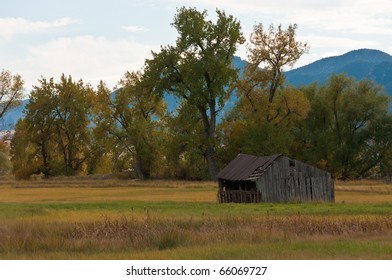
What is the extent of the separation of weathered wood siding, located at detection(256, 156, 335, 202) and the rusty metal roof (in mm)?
853

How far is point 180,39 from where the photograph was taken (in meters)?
82.4

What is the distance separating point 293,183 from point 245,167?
16.3 ft

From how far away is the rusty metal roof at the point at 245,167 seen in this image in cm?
5269

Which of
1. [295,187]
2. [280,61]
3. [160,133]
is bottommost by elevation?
[295,187]

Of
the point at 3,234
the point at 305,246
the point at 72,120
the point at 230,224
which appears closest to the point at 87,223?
the point at 3,234

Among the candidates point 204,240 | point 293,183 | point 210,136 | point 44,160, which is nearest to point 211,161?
point 210,136

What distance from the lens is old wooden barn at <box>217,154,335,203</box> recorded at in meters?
51.3

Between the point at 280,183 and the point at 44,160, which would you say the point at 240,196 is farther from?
the point at 44,160

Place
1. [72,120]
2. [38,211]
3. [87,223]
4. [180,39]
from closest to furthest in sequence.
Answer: [87,223] → [38,211] → [180,39] → [72,120]

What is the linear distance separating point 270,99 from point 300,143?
11479mm

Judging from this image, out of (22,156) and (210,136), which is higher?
(210,136)

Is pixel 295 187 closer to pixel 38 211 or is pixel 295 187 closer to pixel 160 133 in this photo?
pixel 38 211

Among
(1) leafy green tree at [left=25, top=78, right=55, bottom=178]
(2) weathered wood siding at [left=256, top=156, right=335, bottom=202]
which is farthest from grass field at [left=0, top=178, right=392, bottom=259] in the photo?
(1) leafy green tree at [left=25, top=78, right=55, bottom=178]

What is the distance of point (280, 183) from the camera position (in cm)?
5241
